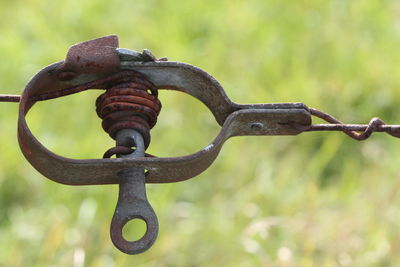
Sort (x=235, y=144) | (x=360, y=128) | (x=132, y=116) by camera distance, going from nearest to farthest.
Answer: (x=132, y=116)
(x=360, y=128)
(x=235, y=144)

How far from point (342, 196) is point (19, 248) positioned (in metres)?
1.17

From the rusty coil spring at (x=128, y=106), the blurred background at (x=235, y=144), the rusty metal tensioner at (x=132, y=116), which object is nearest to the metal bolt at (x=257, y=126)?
the rusty metal tensioner at (x=132, y=116)

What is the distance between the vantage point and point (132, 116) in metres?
1.23

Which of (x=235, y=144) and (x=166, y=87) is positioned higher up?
(x=235, y=144)

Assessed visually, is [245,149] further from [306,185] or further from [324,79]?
[324,79]

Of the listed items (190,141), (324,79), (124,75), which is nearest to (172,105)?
(190,141)

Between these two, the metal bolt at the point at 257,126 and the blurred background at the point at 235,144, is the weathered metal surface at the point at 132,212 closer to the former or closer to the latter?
the metal bolt at the point at 257,126

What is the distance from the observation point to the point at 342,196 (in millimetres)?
2869

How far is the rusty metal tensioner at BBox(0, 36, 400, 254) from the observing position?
113 centimetres

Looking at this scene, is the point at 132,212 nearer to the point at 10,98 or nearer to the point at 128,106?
the point at 128,106

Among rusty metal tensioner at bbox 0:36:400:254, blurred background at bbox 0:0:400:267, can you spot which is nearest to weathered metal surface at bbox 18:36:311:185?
rusty metal tensioner at bbox 0:36:400:254

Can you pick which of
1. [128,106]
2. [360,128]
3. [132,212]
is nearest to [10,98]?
[128,106]

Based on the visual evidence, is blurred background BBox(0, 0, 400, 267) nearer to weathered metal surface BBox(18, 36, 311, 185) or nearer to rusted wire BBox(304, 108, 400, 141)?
rusted wire BBox(304, 108, 400, 141)

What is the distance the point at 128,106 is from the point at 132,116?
2cm
